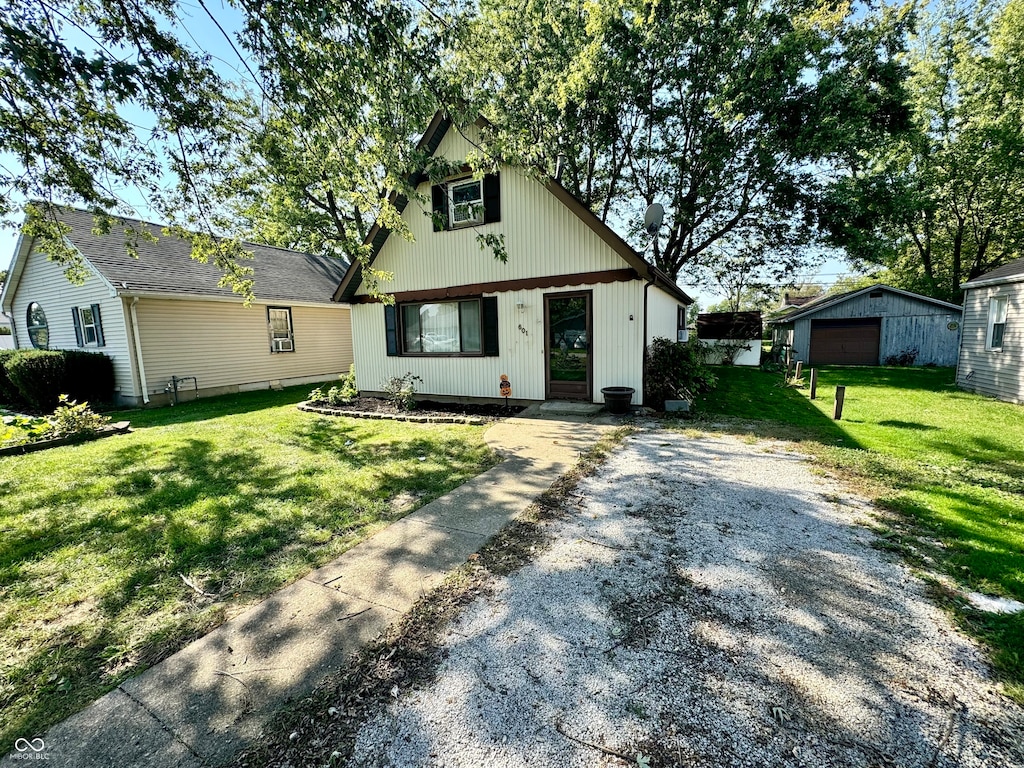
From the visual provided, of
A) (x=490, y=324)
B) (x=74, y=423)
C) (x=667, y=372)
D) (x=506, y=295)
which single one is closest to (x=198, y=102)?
(x=506, y=295)

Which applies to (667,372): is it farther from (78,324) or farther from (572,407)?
(78,324)

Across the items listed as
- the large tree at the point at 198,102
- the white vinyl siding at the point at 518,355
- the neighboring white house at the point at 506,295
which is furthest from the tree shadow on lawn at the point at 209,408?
the large tree at the point at 198,102

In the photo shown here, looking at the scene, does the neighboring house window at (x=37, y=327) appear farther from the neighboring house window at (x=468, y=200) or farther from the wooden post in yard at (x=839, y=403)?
the wooden post in yard at (x=839, y=403)

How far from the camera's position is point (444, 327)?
10422 millimetres

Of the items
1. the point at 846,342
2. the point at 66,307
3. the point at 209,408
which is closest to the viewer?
the point at 209,408

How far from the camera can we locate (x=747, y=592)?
2699mm

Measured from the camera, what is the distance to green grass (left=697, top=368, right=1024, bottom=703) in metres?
2.78

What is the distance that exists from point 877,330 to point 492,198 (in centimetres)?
2068

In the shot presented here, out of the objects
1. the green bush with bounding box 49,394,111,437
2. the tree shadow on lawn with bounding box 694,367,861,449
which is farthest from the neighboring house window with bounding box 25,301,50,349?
the tree shadow on lawn with bounding box 694,367,861,449

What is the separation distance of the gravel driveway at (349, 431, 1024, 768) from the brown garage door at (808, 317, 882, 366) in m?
21.6

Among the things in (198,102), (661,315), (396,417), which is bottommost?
(396,417)

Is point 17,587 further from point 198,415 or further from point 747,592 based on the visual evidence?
point 198,415

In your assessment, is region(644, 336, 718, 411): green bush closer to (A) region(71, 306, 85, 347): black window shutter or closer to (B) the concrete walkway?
(B) the concrete walkway

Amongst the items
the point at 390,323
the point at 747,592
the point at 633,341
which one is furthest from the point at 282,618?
the point at 390,323
